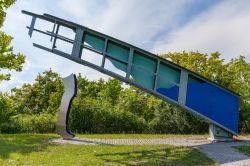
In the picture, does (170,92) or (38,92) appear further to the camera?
(38,92)

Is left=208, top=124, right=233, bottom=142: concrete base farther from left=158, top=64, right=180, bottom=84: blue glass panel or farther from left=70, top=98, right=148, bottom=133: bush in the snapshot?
left=70, top=98, right=148, bottom=133: bush

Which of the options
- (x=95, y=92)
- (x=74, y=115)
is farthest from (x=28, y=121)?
(x=95, y=92)

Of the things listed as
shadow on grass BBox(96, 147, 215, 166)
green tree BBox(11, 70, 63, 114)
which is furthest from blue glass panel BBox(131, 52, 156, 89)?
green tree BBox(11, 70, 63, 114)

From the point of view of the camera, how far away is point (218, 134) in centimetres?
1491

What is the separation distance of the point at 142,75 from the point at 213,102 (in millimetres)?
3639

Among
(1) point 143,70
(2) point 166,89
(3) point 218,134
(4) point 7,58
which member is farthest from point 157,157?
(4) point 7,58

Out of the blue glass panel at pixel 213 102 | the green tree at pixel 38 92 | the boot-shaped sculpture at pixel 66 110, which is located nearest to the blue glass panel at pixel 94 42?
the boot-shaped sculpture at pixel 66 110

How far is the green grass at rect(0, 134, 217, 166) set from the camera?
8.69 m

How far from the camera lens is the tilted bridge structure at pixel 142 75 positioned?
13.5 meters

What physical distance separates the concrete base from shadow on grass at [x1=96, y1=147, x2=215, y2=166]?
4057 mm

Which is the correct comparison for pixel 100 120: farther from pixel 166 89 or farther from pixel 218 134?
pixel 218 134

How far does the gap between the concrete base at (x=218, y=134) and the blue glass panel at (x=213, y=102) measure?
308 mm

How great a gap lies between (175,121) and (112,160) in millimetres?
11918

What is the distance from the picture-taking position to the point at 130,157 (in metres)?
9.59
